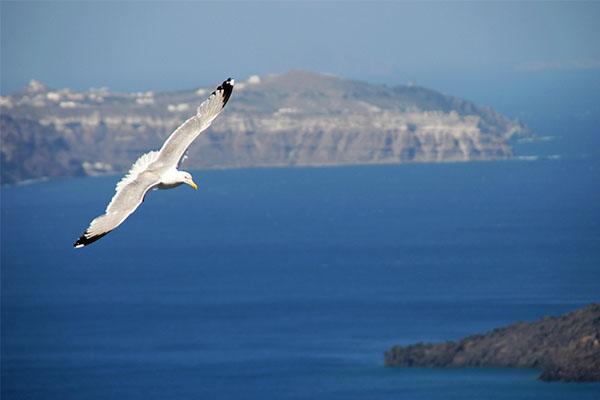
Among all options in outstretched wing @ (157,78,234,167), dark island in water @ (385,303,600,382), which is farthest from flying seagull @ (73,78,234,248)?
dark island in water @ (385,303,600,382)

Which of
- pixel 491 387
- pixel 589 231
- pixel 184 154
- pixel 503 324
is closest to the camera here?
pixel 184 154

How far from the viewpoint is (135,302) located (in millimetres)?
149750

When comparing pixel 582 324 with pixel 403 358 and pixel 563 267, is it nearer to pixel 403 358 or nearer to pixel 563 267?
pixel 403 358

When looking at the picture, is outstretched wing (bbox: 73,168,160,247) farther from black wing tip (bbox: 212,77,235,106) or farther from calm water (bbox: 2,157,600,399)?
calm water (bbox: 2,157,600,399)

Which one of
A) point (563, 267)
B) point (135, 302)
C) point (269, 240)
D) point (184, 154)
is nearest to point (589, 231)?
point (563, 267)

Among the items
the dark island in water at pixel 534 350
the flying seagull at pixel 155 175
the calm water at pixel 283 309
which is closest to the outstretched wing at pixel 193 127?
the flying seagull at pixel 155 175

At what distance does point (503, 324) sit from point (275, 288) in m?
39.1

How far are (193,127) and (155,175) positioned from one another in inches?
67.0

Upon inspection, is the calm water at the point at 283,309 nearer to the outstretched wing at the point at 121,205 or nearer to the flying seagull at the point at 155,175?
the flying seagull at the point at 155,175

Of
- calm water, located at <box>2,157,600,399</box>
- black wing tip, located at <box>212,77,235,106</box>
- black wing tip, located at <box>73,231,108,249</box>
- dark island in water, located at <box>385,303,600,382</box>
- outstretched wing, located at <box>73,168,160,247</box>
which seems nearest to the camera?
black wing tip, located at <box>73,231,108,249</box>

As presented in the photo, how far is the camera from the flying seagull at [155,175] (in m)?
17.3

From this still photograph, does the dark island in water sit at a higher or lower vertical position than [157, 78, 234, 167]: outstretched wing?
lower

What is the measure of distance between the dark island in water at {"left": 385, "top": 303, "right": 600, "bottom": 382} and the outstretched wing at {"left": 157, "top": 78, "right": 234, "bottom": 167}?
8553 centimetres

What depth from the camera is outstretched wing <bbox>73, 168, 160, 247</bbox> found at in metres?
16.9
